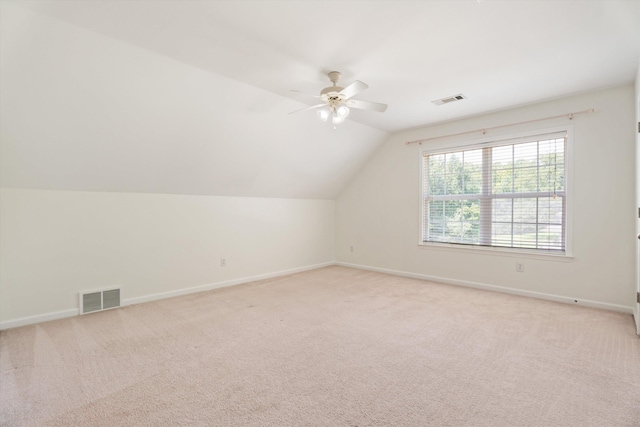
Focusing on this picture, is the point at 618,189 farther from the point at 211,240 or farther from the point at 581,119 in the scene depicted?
the point at 211,240

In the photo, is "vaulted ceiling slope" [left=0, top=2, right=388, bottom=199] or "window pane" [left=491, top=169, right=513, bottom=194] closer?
"vaulted ceiling slope" [left=0, top=2, right=388, bottom=199]

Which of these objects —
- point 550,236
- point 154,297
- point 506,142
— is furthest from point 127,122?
point 550,236

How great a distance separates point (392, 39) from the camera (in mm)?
2342

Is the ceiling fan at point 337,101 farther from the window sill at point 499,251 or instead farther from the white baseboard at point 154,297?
the white baseboard at point 154,297

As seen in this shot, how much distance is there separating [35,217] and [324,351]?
10.4ft

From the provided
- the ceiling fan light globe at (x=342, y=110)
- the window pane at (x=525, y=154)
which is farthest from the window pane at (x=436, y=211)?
the ceiling fan light globe at (x=342, y=110)

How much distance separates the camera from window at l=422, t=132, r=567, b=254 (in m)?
3.72

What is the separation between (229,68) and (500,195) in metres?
3.75

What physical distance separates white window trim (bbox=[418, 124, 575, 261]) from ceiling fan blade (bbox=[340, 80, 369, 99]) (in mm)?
2509

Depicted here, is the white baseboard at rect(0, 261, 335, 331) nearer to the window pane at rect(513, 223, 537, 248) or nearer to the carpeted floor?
the carpeted floor

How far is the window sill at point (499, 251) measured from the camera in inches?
144

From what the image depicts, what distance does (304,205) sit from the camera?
5645 mm

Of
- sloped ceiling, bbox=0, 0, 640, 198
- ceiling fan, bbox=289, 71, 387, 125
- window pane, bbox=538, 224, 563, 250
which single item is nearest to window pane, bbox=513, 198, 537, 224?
window pane, bbox=538, 224, 563, 250

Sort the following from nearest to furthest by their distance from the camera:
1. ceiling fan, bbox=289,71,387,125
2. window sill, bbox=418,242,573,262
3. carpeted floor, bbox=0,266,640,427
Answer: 1. carpeted floor, bbox=0,266,640,427
2. ceiling fan, bbox=289,71,387,125
3. window sill, bbox=418,242,573,262
